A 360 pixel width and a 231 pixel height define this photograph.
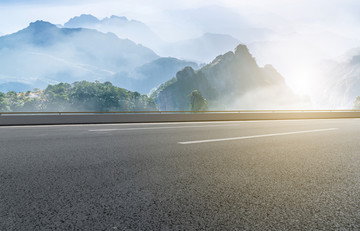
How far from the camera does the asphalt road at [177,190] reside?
8.36ft

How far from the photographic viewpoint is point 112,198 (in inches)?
123

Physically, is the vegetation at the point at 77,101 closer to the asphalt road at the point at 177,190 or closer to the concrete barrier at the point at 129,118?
the concrete barrier at the point at 129,118

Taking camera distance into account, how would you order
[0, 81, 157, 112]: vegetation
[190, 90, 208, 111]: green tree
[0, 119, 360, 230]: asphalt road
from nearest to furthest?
[0, 119, 360, 230]: asphalt road
[190, 90, 208, 111]: green tree
[0, 81, 157, 112]: vegetation

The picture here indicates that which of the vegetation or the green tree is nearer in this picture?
the green tree

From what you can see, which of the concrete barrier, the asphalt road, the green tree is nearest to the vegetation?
the green tree

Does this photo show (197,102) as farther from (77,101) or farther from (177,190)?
(177,190)

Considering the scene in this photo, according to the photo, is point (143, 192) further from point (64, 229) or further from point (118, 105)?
point (118, 105)

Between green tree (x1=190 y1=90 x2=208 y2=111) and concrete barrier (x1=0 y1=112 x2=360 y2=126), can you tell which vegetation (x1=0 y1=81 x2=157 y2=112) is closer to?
green tree (x1=190 y1=90 x2=208 y2=111)

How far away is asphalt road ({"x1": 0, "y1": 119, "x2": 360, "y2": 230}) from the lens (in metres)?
2.55

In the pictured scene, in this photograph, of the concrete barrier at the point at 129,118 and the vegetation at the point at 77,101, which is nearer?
the concrete barrier at the point at 129,118

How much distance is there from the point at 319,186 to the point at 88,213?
2.90 metres

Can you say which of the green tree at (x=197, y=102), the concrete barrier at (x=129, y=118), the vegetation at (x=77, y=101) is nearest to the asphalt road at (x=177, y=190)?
the concrete barrier at (x=129, y=118)

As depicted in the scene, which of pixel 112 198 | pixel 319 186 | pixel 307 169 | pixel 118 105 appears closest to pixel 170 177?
pixel 112 198

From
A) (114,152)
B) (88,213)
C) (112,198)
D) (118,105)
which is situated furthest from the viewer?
(118,105)
